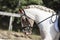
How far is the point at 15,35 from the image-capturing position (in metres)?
13.1

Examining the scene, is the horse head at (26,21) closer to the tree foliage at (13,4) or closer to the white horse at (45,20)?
the white horse at (45,20)

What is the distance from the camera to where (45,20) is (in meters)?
5.90

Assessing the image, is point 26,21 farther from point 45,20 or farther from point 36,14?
point 45,20

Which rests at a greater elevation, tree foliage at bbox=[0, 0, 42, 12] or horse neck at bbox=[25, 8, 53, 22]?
horse neck at bbox=[25, 8, 53, 22]

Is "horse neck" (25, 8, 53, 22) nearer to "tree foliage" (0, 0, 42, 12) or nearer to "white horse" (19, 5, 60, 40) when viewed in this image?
"white horse" (19, 5, 60, 40)

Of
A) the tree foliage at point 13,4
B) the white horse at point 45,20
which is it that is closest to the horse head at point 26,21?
the white horse at point 45,20

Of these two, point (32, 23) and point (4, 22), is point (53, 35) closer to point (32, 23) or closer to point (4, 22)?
point (32, 23)

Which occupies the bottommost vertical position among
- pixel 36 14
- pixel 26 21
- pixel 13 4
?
pixel 13 4

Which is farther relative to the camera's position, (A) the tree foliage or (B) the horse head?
(A) the tree foliage

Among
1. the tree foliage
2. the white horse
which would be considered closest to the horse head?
the white horse

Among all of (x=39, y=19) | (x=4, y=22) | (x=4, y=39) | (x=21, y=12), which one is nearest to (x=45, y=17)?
(x=39, y=19)

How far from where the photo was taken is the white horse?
18.9 feet

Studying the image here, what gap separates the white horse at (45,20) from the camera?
5.77 meters

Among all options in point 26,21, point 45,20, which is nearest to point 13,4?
point 26,21
